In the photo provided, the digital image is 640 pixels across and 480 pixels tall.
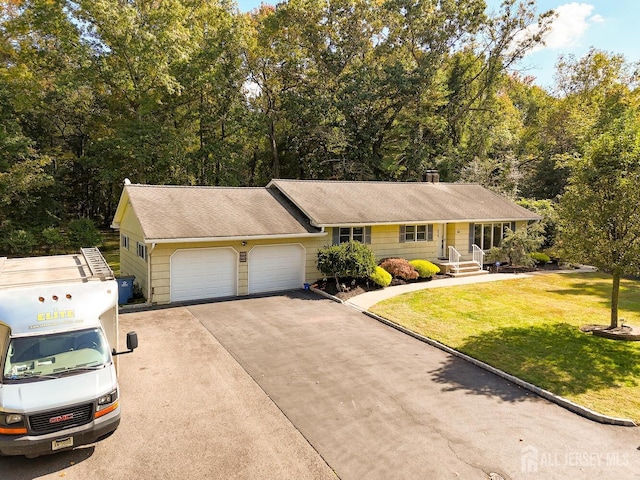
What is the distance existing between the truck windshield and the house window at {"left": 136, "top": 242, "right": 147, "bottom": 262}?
30.5 ft

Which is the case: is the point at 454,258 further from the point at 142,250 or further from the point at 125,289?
the point at 125,289

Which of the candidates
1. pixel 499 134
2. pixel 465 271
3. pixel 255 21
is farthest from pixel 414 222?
pixel 255 21

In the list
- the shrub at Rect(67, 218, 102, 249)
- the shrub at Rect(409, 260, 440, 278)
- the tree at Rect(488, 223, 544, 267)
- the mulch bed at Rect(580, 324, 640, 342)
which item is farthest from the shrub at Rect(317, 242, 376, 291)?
the shrub at Rect(67, 218, 102, 249)

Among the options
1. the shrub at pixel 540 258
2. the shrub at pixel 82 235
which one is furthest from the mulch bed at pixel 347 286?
the shrub at pixel 82 235

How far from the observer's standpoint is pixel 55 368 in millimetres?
6543

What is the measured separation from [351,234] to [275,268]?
417cm

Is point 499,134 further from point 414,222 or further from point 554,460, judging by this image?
point 554,460

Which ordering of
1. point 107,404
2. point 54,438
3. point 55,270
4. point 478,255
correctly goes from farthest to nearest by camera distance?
point 478,255, point 55,270, point 107,404, point 54,438

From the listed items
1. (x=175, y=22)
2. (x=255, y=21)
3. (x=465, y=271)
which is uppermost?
(x=255, y=21)

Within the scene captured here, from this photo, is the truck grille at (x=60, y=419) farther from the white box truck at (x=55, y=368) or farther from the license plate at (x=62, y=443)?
the license plate at (x=62, y=443)

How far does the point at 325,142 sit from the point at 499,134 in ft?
51.4

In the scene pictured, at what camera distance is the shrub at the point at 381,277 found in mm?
18016

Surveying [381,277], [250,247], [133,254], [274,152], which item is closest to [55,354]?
[250,247]

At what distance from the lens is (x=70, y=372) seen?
6551 mm
